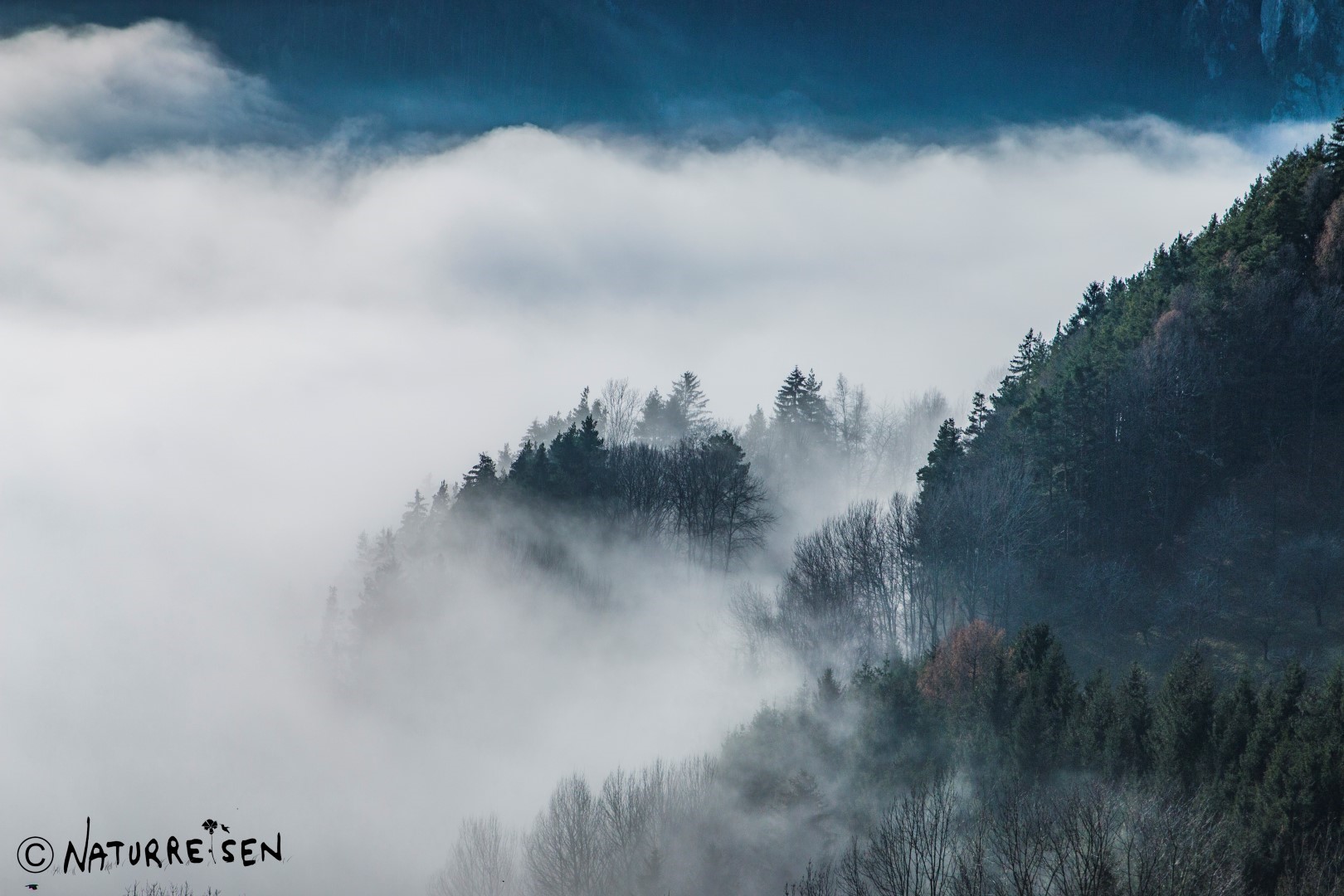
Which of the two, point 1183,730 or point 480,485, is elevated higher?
point 480,485

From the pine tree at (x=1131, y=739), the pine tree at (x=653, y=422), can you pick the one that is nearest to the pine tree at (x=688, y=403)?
the pine tree at (x=653, y=422)

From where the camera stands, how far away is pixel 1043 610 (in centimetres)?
5328

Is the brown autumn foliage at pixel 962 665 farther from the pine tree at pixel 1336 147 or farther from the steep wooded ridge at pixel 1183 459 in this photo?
the pine tree at pixel 1336 147

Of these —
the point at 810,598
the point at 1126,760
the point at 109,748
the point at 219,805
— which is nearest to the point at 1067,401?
the point at 810,598

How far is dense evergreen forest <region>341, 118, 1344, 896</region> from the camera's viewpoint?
2805 centimetres

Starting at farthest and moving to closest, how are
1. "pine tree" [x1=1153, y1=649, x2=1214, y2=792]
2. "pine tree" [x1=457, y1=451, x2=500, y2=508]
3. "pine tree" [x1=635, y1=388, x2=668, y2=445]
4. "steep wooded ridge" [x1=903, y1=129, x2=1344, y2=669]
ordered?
"pine tree" [x1=635, y1=388, x2=668, y2=445], "pine tree" [x1=457, y1=451, x2=500, y2=508], "steep wooded ridge" [x1=903, y1=129, x2=1344, y2=669], "pine tree" [x1=1153, y1=649, x2=1214, y2=792]

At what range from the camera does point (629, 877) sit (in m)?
36.3

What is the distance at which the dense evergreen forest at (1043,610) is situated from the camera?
28.0m

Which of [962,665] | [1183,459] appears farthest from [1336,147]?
[962,665]

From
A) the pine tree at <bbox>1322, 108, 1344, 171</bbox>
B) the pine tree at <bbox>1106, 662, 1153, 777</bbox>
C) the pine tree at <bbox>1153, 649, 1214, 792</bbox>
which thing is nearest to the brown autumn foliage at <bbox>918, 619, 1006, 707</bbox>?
the pine tree at <bbox>1106, 662, 1153, 777</bbox>

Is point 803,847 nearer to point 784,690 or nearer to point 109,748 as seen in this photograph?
point 784,690

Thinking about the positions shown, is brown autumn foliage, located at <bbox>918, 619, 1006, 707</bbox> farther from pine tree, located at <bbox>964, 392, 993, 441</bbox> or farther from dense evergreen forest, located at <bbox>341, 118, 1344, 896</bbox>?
pine tree, located at <bbox>964, 392, 993, 441</bbox>

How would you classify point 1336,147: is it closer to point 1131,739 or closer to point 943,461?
point 943,461

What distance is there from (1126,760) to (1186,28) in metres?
177
